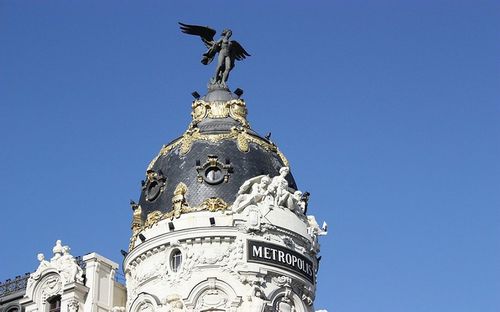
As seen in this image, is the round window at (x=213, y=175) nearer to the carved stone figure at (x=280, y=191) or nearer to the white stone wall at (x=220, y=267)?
Result: the white stone wall at (x=220, y=267)

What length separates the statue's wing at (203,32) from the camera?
63.5m

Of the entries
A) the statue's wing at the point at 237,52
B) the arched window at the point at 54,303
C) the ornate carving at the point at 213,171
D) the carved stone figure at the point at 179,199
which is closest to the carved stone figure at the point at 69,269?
the arched window at the point at 54,303

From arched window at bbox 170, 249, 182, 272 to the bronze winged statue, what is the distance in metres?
11.7

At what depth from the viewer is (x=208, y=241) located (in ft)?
177

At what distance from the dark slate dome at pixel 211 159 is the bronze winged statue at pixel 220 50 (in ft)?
7.59

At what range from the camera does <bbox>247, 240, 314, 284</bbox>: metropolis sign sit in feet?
176

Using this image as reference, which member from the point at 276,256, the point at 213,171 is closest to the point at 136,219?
the point at 213,171

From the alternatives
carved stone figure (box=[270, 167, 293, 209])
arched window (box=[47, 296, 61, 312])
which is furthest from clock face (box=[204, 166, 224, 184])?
arched window (box=[47, 296, 61, 312])

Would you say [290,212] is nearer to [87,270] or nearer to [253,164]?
[253,164]

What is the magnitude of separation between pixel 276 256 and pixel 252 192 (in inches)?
143

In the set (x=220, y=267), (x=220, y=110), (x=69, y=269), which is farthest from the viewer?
(x=220, y=110)

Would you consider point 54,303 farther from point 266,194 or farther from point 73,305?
point 266,194

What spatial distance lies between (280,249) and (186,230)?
480 centimetres

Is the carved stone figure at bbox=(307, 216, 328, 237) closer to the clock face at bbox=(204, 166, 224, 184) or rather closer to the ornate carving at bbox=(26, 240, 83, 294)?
the clock face at bbox=(204, 166, 224, 184)
